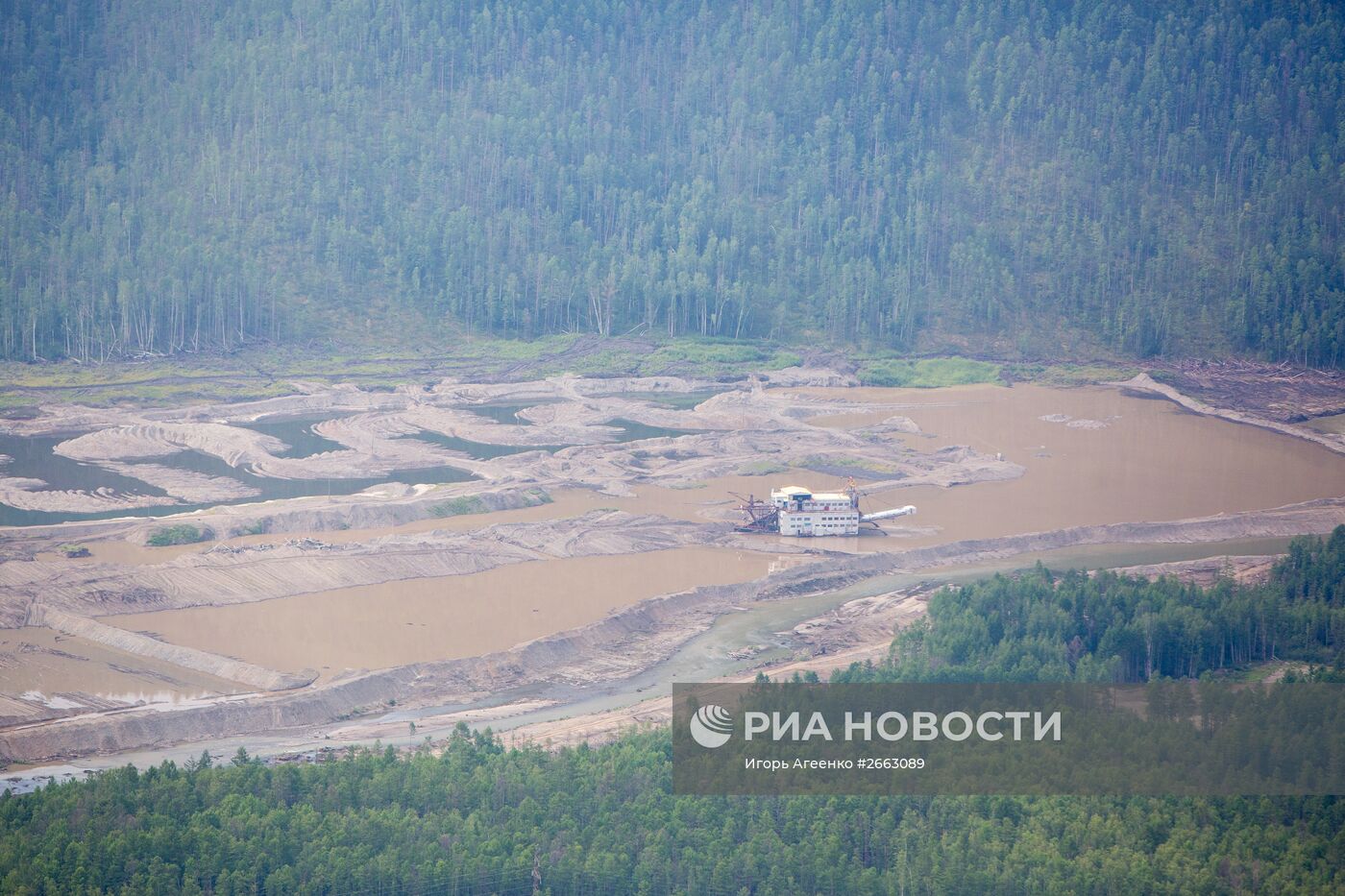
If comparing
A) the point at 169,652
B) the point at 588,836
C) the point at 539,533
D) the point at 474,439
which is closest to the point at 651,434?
the point at 474,439

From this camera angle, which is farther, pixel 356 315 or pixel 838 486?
pixel 356 315

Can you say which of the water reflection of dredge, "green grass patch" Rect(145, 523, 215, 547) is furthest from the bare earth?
the water reflection of dredge

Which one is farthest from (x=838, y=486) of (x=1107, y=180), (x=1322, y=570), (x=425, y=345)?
(x=1107, y=180)

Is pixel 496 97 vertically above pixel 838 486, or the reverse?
pixel 496 97

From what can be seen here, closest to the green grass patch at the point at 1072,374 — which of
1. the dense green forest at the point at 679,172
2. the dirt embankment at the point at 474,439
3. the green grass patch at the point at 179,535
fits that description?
the dense green forest at the point at 679,172

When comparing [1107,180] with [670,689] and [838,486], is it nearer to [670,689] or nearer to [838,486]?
[838,486]

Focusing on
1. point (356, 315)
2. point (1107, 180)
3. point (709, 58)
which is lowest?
point (356, 315)

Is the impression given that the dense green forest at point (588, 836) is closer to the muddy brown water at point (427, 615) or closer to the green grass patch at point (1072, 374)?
the muddy brown water at point (427, 615)
